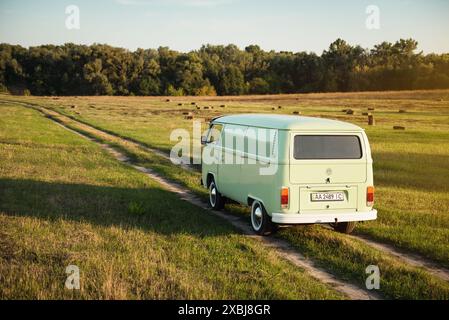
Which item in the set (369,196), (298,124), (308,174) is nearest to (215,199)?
(308,174)

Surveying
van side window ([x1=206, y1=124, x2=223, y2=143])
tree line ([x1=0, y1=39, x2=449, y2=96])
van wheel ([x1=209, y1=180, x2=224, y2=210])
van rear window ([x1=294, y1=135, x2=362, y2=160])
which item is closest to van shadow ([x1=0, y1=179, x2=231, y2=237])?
van wheel ([x1=209, y1=180, x2=224, y2=210])

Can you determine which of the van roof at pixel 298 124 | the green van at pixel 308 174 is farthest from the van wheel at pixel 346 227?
the van roof at pixel 298 124

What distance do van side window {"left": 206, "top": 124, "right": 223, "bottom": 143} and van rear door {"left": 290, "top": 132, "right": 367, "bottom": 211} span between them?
3.44 metres

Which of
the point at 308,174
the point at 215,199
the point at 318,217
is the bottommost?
the point at 215,199

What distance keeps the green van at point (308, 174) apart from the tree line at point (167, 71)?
92873 mm

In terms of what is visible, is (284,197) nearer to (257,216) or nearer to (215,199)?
(257,216)

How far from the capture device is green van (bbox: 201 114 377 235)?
389 inches

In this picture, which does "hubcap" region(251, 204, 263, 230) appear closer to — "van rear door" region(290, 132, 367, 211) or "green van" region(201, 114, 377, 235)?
"green van" region(201, 114, 377, 235)

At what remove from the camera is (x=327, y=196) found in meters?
10.1

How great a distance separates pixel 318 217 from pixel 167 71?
109 metres

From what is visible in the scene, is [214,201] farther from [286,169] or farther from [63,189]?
[63,189]

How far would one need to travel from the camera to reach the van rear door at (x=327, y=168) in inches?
392
